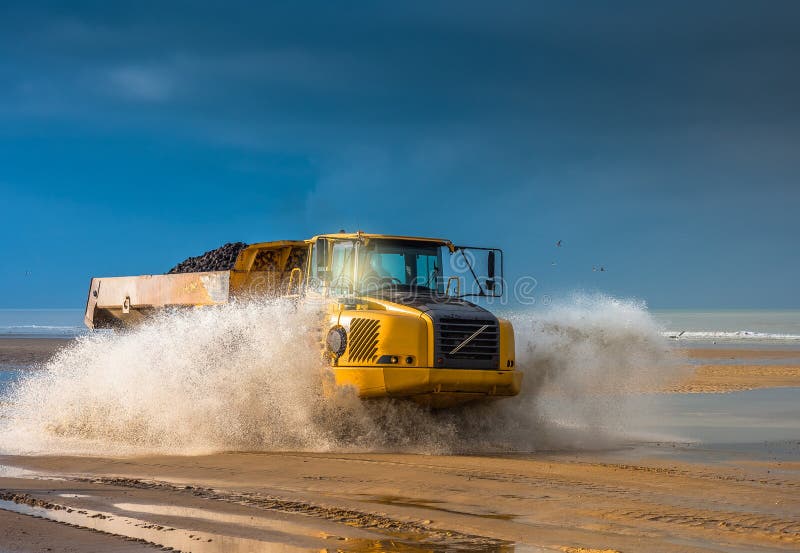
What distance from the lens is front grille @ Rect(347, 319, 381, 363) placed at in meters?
13.2

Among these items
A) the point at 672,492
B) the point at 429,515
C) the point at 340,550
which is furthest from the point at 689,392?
the point at 340,550

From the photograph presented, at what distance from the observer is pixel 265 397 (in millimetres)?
14219

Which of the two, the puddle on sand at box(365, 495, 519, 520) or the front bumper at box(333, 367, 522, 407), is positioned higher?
the front bumper at box(333, 367, 522, 407)

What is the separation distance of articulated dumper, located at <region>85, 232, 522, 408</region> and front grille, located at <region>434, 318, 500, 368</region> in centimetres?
1

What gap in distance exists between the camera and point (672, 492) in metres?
9.97

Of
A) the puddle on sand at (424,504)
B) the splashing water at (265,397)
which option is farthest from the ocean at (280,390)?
the puddle on sand at (424,504)

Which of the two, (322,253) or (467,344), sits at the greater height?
(322,253)

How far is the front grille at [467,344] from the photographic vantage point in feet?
43.3

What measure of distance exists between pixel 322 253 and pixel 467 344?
2.57 meters

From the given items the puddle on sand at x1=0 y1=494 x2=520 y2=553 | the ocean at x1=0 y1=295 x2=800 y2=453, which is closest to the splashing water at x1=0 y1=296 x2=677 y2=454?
the ocean at x1=0 y1=295 x2=800 y2=453

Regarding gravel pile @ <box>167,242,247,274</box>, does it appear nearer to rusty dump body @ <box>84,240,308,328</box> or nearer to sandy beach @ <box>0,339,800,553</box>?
rusty dump body @ <box>84,240,308,328</box>

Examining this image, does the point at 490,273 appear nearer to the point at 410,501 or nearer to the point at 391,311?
the point at 391,311

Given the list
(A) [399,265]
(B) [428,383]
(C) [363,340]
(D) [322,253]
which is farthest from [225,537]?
(A) [399,265]

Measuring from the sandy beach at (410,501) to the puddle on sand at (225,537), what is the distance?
2 cm
